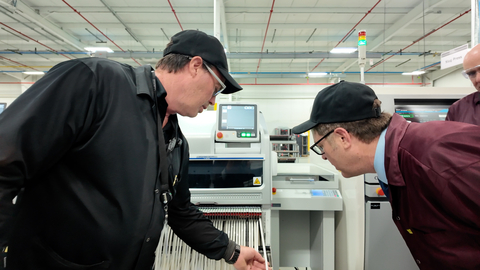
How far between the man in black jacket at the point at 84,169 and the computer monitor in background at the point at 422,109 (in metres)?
1.69

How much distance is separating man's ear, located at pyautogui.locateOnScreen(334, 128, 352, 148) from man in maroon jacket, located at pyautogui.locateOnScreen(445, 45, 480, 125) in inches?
41.7

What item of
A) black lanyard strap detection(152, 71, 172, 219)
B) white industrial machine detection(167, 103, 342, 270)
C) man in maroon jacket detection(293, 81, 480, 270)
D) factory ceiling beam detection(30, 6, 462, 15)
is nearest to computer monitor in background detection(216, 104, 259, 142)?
white industrial machine detection(167, 103, 342, 270)

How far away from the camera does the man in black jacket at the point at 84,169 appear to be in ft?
1.78

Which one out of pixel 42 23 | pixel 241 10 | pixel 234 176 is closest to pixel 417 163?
pixel 234 176

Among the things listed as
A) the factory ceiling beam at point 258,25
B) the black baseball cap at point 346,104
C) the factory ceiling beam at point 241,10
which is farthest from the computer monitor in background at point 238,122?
the factory ceiling beam at point 258,25

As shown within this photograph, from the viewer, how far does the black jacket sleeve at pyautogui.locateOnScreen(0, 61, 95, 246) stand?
513 millimetres

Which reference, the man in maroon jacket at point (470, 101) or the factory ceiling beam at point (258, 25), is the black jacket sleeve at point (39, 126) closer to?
the man in maroon jacket at point (470, 101)

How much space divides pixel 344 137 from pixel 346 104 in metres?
0.13

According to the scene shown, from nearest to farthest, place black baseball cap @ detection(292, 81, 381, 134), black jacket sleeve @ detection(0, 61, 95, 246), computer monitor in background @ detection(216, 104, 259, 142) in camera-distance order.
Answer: black jacket sleeve @ detection(0, 61, 95, 246) → black baseball cap @ detection(292, 81, 381, 134) → computer monitor in background @ detection(216, 104, 259, 142)

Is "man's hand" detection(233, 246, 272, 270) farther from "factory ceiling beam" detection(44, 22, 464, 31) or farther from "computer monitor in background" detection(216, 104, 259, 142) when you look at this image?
"factory ceiling beam" detection(44, 22, 464, 31)

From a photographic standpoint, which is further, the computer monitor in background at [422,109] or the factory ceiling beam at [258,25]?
the factory ceiling beam at [258,25]

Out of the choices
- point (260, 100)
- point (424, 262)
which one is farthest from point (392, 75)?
point (424, 262)

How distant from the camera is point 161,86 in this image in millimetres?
810

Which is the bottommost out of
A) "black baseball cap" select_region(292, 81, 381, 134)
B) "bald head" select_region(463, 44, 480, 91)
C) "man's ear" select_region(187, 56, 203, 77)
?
"black baseball cap" select_region(292, 81, 381, 134)
